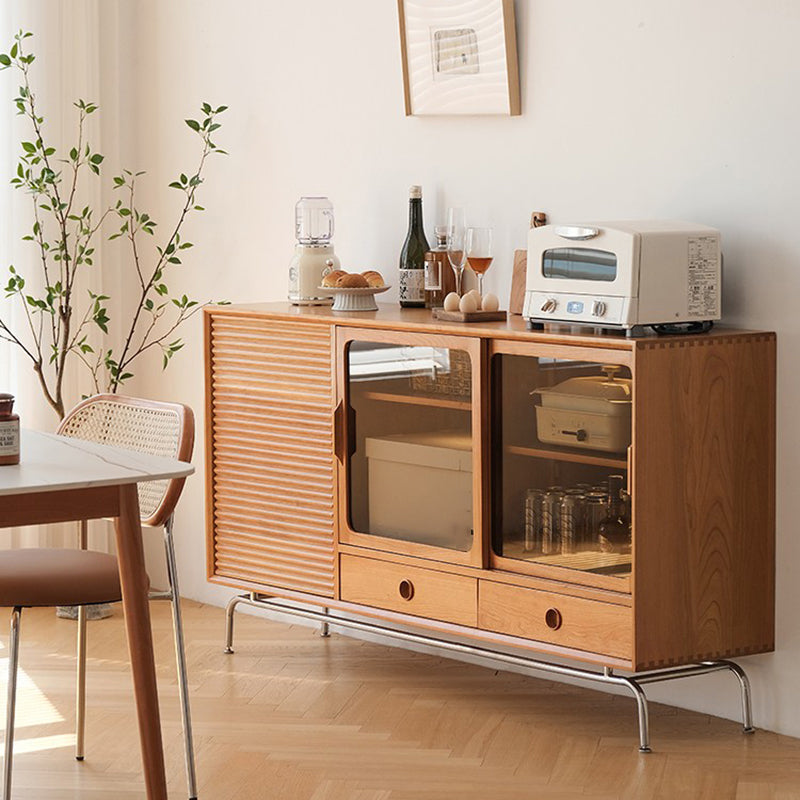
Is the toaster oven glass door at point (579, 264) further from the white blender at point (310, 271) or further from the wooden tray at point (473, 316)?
the white blender at point (310, 271)

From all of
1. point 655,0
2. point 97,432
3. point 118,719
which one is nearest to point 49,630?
point 118,719

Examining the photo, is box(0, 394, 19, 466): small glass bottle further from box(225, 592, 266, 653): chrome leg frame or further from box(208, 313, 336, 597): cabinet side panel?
box(225, 592, 266, 653): chrome leg frame

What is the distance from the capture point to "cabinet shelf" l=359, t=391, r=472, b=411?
391cm

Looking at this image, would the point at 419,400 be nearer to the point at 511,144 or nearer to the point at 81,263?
the point at 511,144

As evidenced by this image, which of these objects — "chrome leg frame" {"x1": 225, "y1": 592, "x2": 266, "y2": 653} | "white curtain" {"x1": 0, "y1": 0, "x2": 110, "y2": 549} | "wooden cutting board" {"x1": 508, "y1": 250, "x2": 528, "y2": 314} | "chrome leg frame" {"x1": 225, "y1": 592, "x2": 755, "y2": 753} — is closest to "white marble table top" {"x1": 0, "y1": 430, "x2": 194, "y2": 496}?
"chrome leg frame" {"x1": 225, "y1": 592, "x2": 755, "y2": 753}

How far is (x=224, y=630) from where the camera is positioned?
487cm

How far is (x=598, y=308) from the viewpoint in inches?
141

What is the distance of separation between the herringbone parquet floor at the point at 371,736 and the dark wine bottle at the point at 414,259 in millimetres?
1063

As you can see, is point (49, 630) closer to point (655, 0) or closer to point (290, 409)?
point (290, 409)

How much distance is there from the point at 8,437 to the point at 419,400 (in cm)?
137

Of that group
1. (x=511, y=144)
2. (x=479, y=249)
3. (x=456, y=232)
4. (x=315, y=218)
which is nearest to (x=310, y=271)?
(x=315, y=218)

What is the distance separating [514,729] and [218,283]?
198cm

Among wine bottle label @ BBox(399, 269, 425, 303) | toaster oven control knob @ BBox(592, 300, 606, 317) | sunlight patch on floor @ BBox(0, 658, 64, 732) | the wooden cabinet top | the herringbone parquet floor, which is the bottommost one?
the herringbone parquet floor

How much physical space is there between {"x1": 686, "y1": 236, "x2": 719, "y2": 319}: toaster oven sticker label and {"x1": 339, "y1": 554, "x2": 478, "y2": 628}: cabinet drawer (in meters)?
0.89
